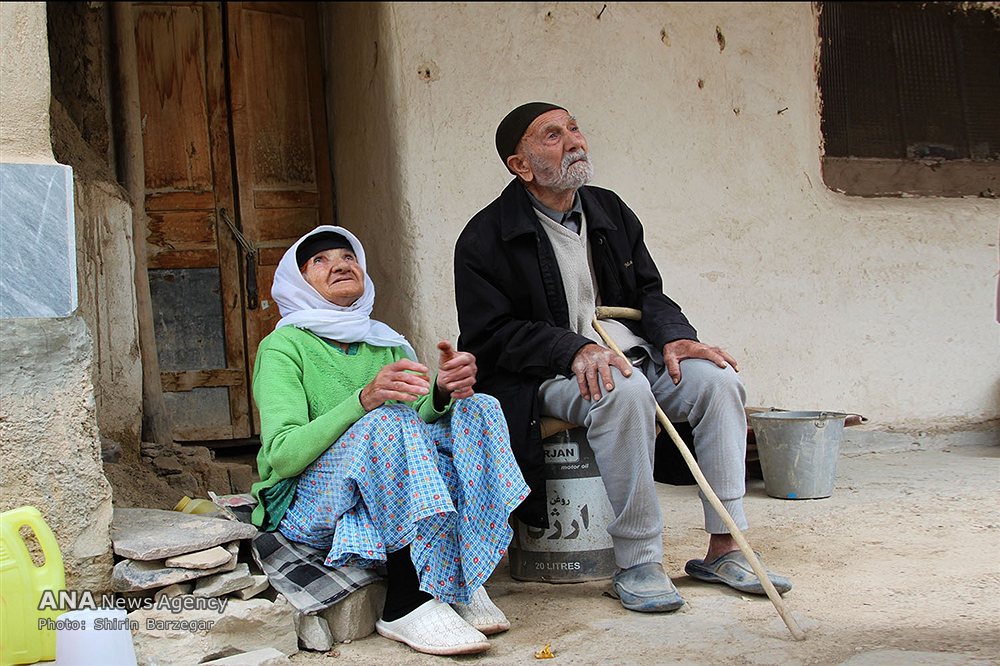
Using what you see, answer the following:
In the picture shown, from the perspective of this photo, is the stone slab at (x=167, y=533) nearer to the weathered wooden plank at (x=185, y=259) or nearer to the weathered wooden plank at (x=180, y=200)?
the weathered wooden plank at (x=185, y=259)

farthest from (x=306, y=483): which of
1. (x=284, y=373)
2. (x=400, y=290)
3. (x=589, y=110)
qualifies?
(x=589, y=110)

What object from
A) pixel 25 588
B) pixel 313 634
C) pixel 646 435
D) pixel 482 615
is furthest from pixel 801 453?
pixel 25 588

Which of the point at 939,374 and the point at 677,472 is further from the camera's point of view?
the point at 939,374

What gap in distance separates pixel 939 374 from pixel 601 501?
10.0 ft

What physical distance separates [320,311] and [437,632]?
2.99 feet

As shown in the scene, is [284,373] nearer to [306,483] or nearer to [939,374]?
[306,483]

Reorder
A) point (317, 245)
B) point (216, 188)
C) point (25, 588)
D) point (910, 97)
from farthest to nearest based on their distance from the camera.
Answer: point (910, 97) < point (216, 188) < point (317, 245) < point (25, 588)

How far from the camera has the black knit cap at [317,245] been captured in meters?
2.97

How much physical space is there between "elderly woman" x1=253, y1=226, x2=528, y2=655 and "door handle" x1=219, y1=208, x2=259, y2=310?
235cm

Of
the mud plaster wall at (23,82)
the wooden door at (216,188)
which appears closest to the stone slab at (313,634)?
the mud plaster wall at (23,82)

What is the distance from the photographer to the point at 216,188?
204 inches

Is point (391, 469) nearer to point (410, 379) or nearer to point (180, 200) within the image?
point (410, 379)

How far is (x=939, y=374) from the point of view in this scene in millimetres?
5480

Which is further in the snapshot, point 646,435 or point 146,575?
point 646,435
